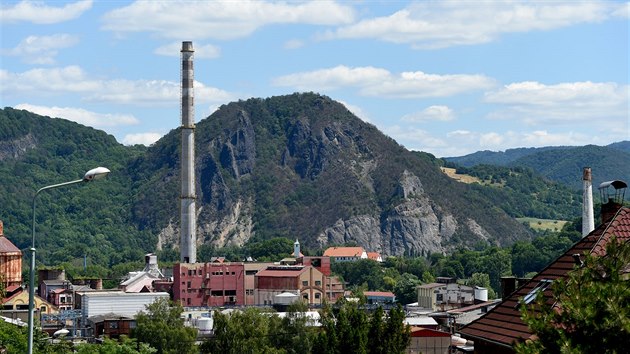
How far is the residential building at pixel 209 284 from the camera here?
164 m

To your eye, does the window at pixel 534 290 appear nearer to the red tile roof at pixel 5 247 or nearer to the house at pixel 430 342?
the house at pixel 430 342

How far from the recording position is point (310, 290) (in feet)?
565

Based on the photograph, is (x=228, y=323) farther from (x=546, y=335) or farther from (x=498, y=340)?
(x=546, y=335)

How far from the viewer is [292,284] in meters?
170

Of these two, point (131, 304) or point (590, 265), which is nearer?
point (590, 265)

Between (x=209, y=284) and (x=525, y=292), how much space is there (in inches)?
5387

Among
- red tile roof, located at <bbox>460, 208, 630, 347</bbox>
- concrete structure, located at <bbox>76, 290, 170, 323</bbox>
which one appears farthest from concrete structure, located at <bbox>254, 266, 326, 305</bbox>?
red tile roof, located at <bbox>460, 208, 630, 347</bbox>

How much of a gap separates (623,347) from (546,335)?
1.37m

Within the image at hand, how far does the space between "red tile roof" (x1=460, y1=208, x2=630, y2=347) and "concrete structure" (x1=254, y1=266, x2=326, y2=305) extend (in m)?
136

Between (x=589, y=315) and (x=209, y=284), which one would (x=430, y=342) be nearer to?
(x=589, y=315)

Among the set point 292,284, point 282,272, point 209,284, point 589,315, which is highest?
point 282,272

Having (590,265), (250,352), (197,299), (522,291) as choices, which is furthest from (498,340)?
(197,299)

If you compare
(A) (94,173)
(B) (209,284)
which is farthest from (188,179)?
(A) (94,173)

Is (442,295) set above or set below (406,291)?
below
